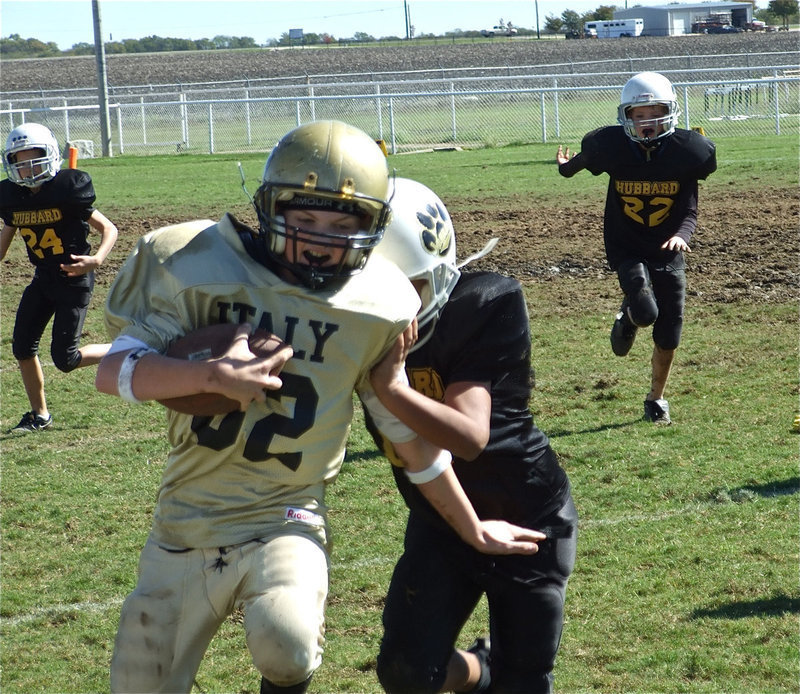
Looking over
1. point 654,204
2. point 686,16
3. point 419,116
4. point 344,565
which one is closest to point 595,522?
point 344,565

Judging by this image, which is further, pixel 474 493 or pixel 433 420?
pixel 474 493

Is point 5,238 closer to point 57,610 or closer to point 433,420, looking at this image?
point 57,610

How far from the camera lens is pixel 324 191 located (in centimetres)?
259

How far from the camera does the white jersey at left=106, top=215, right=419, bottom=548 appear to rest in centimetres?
260

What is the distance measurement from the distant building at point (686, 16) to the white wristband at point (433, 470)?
65052 millimetres

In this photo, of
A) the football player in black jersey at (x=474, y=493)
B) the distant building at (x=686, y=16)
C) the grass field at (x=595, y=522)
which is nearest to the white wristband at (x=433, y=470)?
the football player in black jersey at (x=474, y=493)

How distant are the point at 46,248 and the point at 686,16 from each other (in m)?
67.5

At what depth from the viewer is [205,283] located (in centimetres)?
257

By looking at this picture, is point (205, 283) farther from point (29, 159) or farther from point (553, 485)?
point (29, 159)

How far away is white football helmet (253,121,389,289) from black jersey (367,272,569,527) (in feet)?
1.39

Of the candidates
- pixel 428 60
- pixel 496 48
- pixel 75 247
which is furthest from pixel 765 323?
pixel 496 48

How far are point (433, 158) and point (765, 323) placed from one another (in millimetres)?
13380

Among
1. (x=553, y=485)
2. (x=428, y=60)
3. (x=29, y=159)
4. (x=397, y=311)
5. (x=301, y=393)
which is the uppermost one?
(x=428, y=60)

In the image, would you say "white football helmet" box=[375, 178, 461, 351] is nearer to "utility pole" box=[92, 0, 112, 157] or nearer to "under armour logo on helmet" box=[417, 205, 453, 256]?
"under armour logo on helmet" box=[417, 205, 453, 256]
